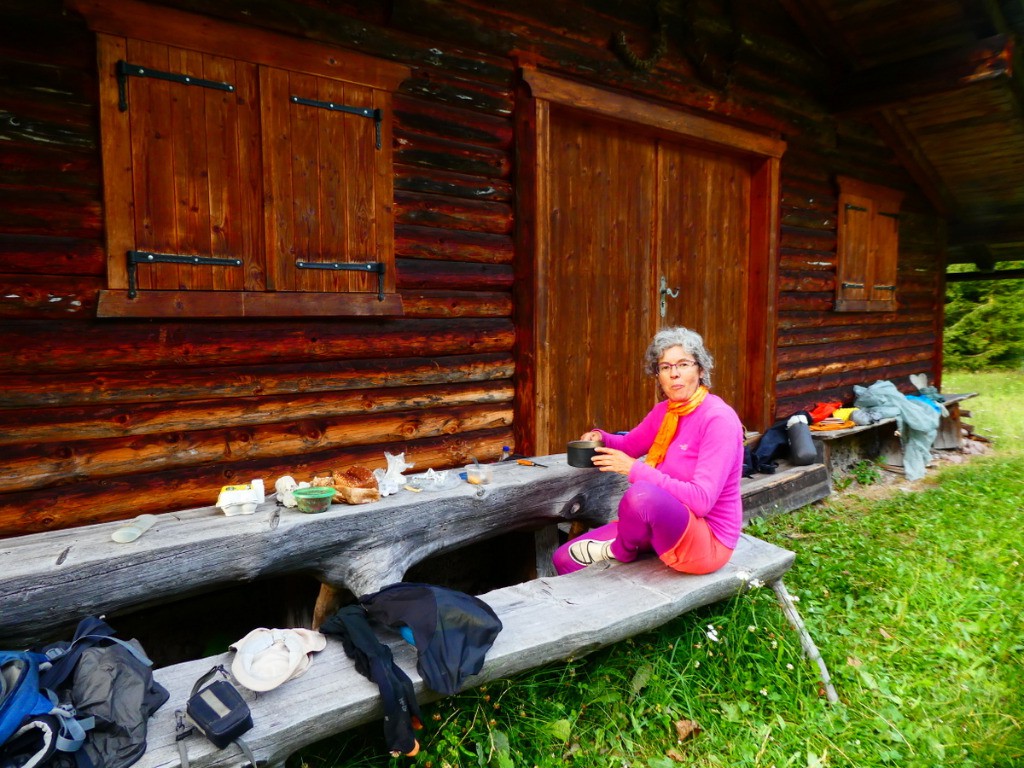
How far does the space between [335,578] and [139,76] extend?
2.43 metres

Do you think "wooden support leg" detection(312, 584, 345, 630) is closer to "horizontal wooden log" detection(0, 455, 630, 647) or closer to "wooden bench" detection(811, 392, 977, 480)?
"horizontal wooden log" detection(0, 455, 630, 647)

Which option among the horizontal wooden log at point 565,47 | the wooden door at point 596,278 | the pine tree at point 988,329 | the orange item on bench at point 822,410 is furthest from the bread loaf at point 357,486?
the pine tree at point 988,329

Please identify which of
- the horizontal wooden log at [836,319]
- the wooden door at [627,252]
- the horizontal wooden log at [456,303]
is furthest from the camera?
the horizontal wooden log at [836,319]

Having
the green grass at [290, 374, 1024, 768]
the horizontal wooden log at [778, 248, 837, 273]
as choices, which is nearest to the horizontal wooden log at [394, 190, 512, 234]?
the green grass at [290, 374, 1024, 768]

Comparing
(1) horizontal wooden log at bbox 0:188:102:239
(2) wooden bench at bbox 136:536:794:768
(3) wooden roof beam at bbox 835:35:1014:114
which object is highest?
(3) wooden roof beam at bbox 835:35:1014:114

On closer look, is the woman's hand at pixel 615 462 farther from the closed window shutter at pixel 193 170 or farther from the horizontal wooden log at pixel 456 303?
the closed window shutter at pixel 193 170

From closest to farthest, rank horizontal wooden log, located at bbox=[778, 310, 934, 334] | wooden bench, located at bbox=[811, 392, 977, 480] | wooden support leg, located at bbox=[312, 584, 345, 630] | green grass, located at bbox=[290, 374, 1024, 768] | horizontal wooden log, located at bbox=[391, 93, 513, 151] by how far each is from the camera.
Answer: green grass, located at bbox=[290, 374, 1024, 768] < wooden support leg, located at bbox=[312, 584, 345, 630] < horizontal wooden log, located at bbox=[391, 93, 513, 151] < wooden bench, located at bbox=[811, 392, 977, 480] < horizontal wooden log, located at bbox=[778, 310, 934, 334]

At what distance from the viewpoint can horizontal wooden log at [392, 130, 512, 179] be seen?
3.82 meters

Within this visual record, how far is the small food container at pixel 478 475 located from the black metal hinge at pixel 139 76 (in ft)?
7.62

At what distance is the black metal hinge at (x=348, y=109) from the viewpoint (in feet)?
11.2

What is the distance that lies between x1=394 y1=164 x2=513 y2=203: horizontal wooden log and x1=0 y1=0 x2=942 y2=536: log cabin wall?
1 centimetres

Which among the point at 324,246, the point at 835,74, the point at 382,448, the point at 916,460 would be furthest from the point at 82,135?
the point at 916,460

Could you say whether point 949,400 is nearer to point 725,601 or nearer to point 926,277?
point 926,277

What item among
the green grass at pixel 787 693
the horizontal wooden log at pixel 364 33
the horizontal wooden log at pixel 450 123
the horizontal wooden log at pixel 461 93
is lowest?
the green grass at pixel 787 693
